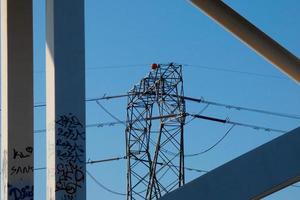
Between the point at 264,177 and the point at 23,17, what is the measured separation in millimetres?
5507

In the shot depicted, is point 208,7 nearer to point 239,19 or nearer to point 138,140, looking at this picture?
point 239,19

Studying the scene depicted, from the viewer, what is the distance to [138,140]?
60250mm

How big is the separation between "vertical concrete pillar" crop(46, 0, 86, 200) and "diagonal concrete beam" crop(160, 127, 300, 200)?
2057 millimetres

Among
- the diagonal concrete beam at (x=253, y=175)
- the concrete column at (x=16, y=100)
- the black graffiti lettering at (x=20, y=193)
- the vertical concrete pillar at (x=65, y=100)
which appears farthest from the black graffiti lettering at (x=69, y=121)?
the diagonal concrete beam at (x=253, y=175)

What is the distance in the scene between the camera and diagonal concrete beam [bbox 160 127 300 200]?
11.4 meters

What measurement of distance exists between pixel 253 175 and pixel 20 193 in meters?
4.15

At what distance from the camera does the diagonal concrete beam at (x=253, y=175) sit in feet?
37.3

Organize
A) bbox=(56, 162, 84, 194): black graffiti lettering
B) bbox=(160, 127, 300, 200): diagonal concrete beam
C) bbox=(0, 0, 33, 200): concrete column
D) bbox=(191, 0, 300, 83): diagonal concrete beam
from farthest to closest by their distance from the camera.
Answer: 1. bbox=(191, 0, 300, 83): diagonal concrete beam
2. bbox=(0, 0, 33, 200): concrete column
3. bbox=(56, 162, 84, 194): black graffiti lettering
4. bbox=(160, 127, 300, 200): diagonal concrete beam

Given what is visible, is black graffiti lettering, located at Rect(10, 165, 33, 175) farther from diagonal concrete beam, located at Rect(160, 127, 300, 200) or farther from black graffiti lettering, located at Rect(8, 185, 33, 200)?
diagonal concrete beam, located at Rect(160, 127, 300, 200)

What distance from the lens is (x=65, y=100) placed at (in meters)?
13.0

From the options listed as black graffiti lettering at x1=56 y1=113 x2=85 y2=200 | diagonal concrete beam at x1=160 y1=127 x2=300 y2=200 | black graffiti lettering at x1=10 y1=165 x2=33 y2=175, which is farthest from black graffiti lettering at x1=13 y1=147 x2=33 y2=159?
diagonal concrete beam at x1=160 y1=127 x2=300 y2=200

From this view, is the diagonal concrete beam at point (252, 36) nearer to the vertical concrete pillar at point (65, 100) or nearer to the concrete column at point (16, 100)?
the vertical concrete pillar at point (65, 100)

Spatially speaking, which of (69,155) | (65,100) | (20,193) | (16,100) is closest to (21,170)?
(20,193)

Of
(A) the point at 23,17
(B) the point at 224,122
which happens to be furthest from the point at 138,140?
(A) the point at 23,17
